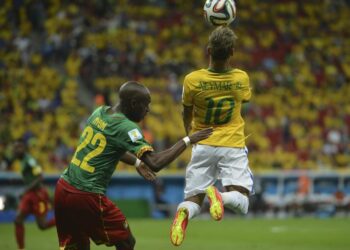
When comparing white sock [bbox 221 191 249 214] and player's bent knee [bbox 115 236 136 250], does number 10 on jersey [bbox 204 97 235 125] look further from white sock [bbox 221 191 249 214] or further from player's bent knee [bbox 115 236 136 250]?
player's bent knee [bbox 115 236 136 250]

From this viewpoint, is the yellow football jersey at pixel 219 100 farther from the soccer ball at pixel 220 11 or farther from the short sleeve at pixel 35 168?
the short sleeve at pixel 35 168

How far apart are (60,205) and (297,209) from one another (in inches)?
784

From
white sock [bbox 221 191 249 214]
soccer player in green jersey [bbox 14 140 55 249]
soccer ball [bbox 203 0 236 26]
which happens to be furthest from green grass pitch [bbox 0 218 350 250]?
soccer ball [bbox 203 0 236 26]

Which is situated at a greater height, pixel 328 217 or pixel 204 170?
pixel 204 170

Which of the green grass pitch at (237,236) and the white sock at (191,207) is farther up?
the white sock at (191,207)

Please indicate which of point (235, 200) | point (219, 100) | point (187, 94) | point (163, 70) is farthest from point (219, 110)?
point (163, 70)

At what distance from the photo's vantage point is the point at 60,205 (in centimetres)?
755

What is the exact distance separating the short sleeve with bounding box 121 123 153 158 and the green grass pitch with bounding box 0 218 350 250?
22.9 ft

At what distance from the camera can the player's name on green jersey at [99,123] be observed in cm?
752

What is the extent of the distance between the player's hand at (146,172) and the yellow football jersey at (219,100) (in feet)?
5.51

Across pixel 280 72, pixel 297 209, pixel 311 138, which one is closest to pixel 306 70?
pixel 280 72

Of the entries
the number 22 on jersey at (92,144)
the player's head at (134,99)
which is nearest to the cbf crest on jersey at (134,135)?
the player's head at (134,99)

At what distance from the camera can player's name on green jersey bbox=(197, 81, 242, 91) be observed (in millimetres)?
8953

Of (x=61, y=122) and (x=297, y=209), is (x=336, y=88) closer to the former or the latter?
(x=297, y=209)
